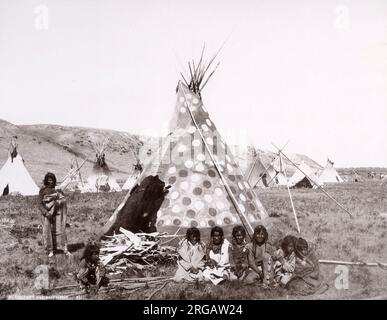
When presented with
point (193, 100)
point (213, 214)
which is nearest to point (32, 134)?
point (193, 100)

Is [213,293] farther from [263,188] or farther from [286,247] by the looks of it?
[263,188]

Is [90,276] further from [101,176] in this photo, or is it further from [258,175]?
[258,175]

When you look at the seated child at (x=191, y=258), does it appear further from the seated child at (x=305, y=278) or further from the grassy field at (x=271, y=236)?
the seated child at (x=305, y=278)

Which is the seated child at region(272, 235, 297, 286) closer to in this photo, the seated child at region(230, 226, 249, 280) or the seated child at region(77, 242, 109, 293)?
the seated child at region(230, 226, 249, 280)

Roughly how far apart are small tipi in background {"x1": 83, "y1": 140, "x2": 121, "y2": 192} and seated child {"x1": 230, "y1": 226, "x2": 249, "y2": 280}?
85.5 inches

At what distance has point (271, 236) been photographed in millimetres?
6789

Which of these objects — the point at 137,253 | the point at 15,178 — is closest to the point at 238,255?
the point at 137,253

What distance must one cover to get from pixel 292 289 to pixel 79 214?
3.12 metres

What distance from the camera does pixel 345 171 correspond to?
746 centimetres

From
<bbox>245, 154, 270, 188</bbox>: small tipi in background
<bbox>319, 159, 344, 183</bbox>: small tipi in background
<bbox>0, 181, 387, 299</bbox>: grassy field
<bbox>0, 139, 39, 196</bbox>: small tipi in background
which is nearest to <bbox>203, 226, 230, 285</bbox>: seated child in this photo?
<bbox>0, 181, 387, 299</bbox>: grassy field

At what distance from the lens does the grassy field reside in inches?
258

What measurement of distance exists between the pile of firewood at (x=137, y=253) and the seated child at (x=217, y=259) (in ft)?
1.49

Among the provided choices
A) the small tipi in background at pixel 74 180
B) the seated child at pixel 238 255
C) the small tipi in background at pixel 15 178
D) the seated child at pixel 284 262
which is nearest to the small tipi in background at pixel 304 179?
the seated child at pixel 284 262

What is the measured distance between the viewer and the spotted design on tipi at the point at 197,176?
6.70 metres
